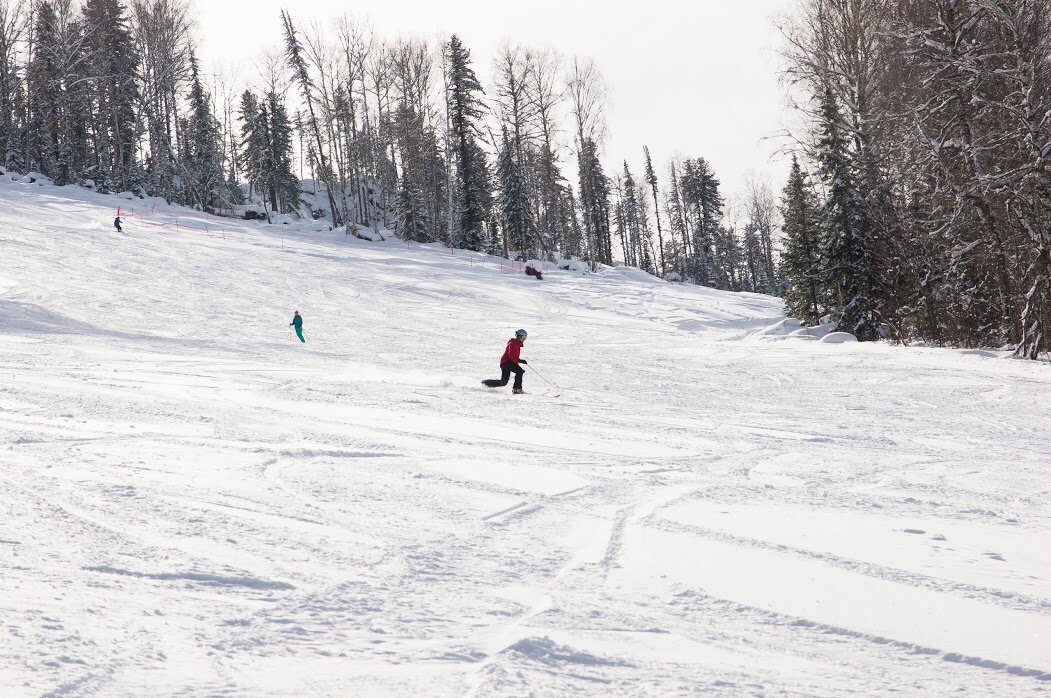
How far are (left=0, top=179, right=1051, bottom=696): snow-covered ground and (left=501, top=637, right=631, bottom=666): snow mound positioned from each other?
1 cm

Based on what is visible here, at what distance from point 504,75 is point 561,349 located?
2912 cm

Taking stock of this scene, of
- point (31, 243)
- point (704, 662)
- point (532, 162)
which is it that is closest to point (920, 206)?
point (704, 662)

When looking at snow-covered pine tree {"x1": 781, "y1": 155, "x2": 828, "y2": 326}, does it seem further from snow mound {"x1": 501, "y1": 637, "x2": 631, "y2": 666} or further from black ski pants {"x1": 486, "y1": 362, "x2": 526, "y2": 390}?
snow mound {"x1": 501, "y1": 637, "x2": 631, "y2": 666}

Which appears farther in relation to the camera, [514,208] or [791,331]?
[514,208]

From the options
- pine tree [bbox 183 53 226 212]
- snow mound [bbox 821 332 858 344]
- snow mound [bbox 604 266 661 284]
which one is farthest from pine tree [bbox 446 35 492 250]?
snow mound [bbox 821 332 858 344]

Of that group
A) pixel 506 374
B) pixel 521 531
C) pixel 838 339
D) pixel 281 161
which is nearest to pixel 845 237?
pixel 838 339

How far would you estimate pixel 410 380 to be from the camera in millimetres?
13359

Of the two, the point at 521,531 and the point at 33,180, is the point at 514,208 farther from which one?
the point at 521,531

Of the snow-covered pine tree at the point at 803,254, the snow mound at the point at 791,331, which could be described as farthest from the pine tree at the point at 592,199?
the snow mound at the point at 791,331

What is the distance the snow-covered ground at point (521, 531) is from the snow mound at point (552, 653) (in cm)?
1

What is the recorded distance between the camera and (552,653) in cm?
338

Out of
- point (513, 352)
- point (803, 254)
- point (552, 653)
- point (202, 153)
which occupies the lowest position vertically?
point (552, 653)

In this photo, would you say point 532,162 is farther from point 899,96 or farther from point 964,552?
point 964,552

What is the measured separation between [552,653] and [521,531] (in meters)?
1.81
